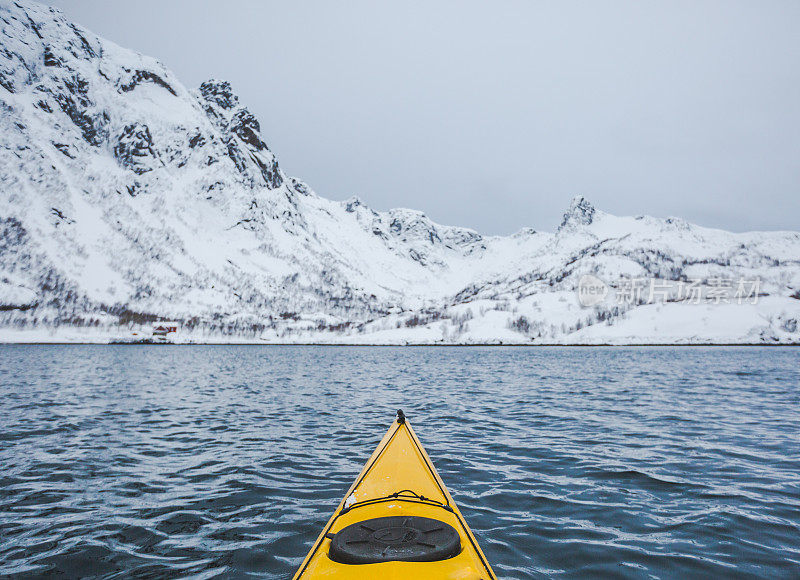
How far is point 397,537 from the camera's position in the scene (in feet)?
15.0

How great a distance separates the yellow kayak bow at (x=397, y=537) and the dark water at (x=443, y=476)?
3.87 feet

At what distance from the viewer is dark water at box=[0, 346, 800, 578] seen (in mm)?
6098

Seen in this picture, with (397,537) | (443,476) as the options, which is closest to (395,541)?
(397,537)

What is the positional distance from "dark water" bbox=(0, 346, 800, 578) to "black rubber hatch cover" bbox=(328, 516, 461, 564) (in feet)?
5.33

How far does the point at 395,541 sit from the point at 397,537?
89 millimetres

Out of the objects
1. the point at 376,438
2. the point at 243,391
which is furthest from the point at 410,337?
the point at 376,438

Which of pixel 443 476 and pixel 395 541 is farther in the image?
pixel 443 476

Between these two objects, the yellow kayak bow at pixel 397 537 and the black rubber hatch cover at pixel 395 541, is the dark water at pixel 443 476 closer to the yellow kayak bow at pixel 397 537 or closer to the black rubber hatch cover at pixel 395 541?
the yellow kayak bow at pixel 397 537

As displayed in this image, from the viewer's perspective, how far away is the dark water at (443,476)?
6.10 meters

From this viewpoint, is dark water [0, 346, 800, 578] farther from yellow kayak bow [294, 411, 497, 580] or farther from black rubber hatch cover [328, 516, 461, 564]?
black rubber hatch cover [328, 516, 461, 564]

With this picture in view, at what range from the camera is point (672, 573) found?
563 centimetres

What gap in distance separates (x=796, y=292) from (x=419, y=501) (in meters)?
258

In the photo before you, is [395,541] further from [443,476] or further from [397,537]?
[443,476]

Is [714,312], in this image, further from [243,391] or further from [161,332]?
[161,332]
